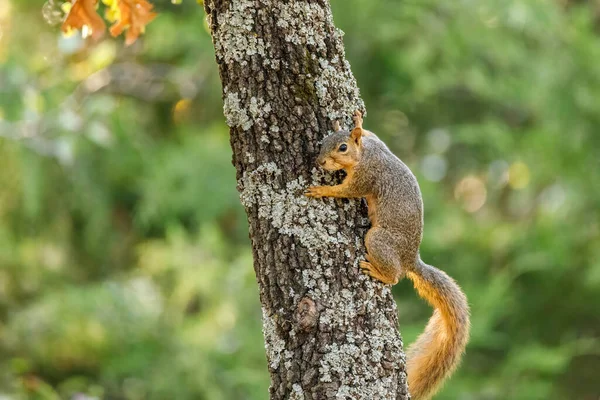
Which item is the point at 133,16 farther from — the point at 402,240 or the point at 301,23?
the point at 402,240

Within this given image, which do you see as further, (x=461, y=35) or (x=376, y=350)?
(x=461, y=35)

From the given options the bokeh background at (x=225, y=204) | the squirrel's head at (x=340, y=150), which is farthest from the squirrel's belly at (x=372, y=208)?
the bokeh background at (x=225, y=204)

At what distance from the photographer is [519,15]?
527 cm

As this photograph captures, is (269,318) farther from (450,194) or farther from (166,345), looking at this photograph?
(450,194)

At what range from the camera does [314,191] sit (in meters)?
2.00

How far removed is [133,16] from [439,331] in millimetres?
1333

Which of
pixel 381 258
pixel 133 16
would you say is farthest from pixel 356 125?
pixel 133 16

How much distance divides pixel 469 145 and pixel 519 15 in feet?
5.72

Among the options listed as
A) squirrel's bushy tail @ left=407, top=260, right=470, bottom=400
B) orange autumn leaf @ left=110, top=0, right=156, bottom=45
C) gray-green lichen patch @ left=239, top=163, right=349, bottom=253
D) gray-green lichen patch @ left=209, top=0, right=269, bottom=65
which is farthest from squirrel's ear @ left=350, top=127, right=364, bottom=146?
orange autumn leaf @ left=110, top=0, right=156, bottom=45

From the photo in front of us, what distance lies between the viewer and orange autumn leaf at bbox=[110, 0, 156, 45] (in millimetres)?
2576

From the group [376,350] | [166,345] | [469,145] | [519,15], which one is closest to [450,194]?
[469,145]

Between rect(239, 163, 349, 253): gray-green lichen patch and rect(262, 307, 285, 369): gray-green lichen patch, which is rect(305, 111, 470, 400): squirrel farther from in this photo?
rect(262, 307, 285, 369): gray-green lichen patch

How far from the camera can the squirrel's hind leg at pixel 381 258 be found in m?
2.01

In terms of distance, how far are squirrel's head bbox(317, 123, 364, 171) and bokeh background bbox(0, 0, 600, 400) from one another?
9.66 feet
